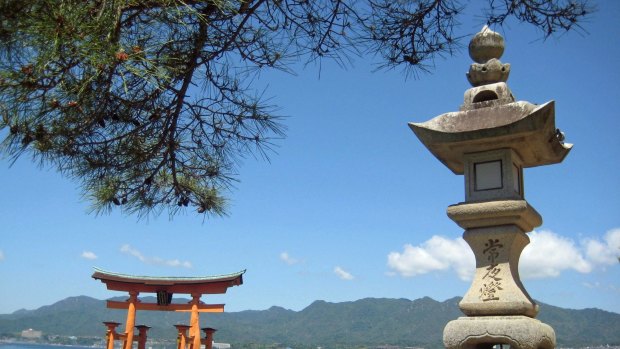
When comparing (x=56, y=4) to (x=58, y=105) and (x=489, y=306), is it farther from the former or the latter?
(x=489, y=306)

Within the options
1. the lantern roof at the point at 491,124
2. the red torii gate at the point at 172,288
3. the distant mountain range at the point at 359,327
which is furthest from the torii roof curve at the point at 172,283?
the distant mountain range at the point at 359,327

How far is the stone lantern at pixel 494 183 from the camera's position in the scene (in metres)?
3.38

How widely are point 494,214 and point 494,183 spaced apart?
0.23 m

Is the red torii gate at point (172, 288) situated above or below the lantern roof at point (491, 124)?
below

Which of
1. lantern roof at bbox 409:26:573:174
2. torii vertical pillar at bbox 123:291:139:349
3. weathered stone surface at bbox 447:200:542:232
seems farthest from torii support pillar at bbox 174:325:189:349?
weathered stone surface at bbox 447:200:542:232

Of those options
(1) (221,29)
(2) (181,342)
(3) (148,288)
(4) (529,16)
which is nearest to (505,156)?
(4) (529,16)

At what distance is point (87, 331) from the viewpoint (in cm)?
17100

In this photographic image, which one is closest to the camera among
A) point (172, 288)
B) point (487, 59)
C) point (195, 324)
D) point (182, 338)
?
point (487, 59)

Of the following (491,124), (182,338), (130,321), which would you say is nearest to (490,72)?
(491,124)

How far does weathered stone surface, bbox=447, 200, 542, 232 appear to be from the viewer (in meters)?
3.49

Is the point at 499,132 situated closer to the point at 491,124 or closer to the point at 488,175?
the point at 491,124

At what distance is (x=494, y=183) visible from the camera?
3664 millimetres

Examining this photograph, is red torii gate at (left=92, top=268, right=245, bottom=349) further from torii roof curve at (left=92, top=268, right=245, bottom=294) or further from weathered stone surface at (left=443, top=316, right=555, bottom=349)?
weathered stone surface at (left=443, top=316, right=555, bottom=349)

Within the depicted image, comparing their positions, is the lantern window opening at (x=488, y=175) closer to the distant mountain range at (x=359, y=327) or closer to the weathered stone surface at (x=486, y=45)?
the weathered stone surface at (x=486, y=45)
